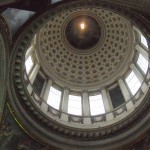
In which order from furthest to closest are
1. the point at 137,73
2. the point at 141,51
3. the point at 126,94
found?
the point at 141,51, the point at 137,73, the point at 126,94

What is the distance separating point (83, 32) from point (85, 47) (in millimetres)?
1224

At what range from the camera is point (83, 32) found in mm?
26312

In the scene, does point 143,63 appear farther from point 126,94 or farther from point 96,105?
point 96,105

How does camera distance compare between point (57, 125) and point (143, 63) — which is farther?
point (143, 63)

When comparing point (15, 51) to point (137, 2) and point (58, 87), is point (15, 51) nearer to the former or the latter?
point (137, 2)

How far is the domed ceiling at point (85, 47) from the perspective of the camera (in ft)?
77.4

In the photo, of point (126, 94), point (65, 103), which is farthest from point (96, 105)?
point (126, 94)

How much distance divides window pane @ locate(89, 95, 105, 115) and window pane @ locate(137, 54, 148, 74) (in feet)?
11.4

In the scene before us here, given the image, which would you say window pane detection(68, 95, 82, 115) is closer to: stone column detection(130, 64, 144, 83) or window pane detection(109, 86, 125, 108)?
window pane detection(109, 86, 125, 108)

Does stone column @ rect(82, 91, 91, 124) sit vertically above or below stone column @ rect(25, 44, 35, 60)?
below

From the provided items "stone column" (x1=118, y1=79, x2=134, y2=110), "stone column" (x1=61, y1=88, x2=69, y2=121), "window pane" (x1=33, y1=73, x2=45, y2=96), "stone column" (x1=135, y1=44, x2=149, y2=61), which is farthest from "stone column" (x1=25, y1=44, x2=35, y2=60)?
"stone column" (x1=135, y1=44, x2=149, y2=61)

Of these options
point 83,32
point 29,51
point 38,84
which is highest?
point 83,32

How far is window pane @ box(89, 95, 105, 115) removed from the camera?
20.5m

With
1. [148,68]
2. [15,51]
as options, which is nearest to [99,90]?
[148,68]
